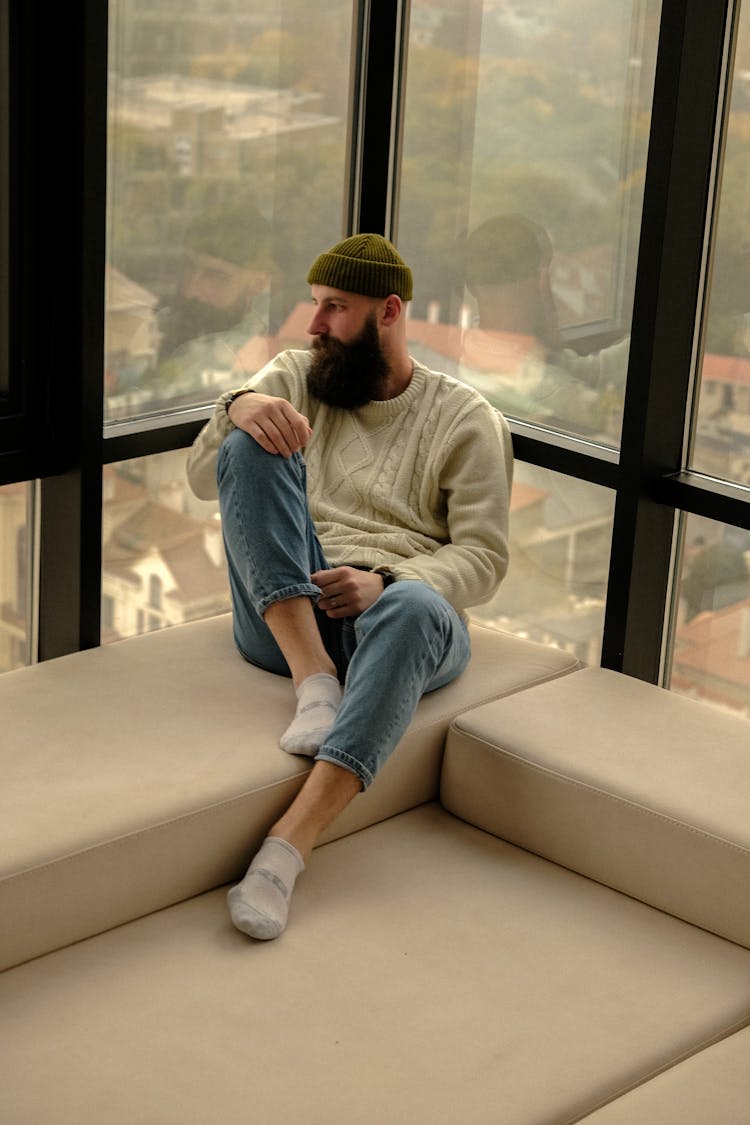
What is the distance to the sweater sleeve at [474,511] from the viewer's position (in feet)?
9.13

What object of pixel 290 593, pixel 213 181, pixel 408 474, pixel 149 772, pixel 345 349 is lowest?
pixel 149 772

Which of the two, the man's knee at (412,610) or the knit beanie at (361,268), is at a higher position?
the knit beanie at (361,268)

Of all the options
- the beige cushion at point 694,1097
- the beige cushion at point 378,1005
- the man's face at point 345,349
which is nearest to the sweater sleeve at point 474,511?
the man's face at point 345,349

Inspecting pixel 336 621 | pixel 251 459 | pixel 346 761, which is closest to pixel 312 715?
pixel 346 761

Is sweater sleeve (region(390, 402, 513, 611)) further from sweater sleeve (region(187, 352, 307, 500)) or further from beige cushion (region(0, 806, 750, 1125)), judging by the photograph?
beige cushion (region(0, 806, 750, 1125))

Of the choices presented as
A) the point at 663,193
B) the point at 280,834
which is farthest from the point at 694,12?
the point at 280,834

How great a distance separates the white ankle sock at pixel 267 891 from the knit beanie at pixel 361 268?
3.69 feet

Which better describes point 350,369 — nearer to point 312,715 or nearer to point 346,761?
point 312,715

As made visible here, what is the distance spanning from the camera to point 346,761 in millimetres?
2404

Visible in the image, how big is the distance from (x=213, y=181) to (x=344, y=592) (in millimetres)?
1005

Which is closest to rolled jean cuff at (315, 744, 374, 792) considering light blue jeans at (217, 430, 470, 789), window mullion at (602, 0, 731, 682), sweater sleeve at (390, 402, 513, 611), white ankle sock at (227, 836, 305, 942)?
light blue jeans at (217, 430, 470, 789)

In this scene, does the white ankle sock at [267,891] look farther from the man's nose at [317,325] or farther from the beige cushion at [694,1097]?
the man's nose at [317,325]

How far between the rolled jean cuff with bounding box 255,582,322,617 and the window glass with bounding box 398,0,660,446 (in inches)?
32.3

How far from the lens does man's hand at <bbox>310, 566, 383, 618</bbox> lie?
2.66 m
